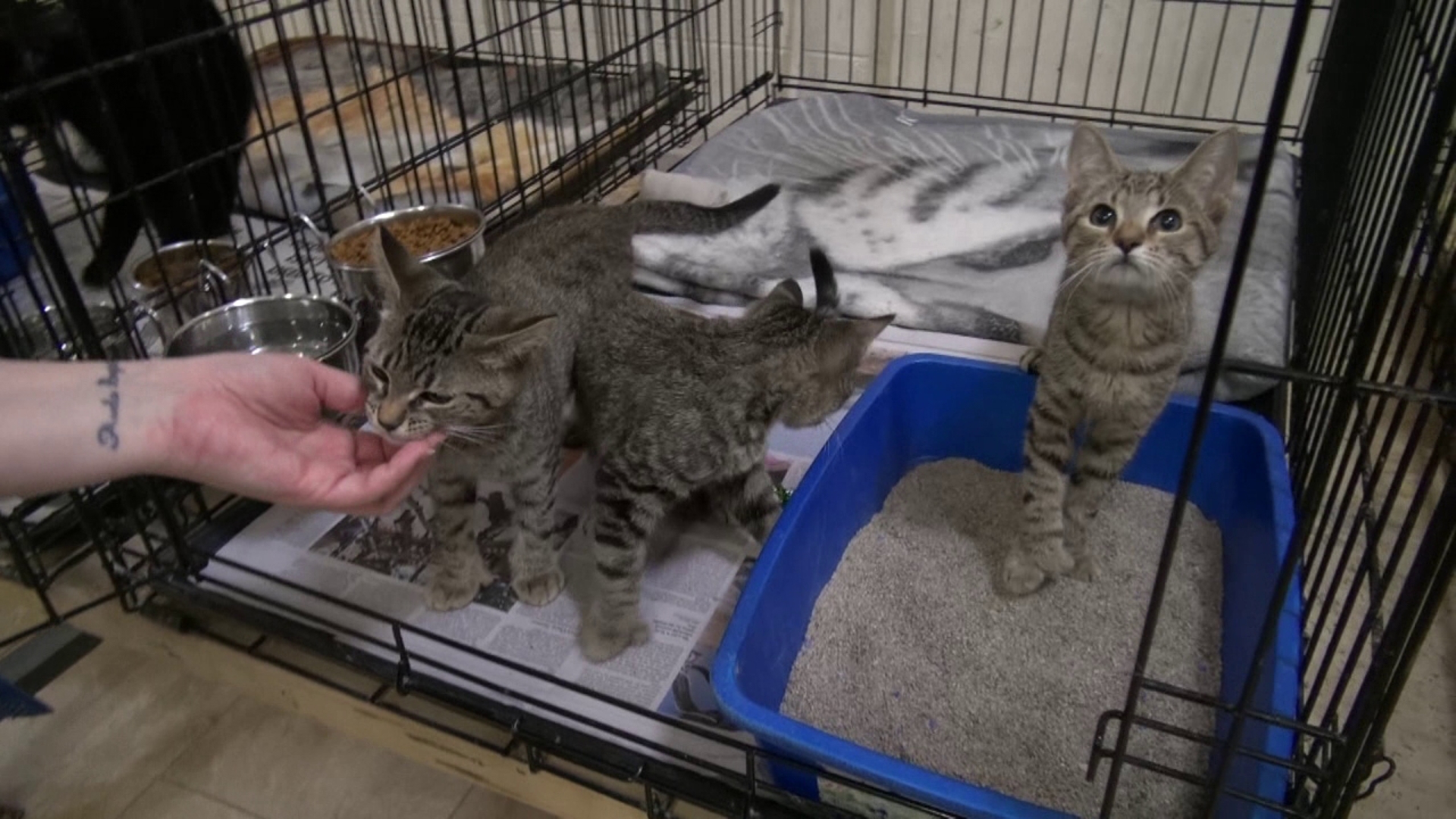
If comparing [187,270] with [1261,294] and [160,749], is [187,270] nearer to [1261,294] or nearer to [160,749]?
[160,749]

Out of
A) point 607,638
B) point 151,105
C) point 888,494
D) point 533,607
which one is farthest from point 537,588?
point 151,105

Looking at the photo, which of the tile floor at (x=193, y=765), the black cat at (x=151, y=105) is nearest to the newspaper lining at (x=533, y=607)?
the tile floor at (x=193, y=765)

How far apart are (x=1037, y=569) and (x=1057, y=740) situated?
0.80 feet

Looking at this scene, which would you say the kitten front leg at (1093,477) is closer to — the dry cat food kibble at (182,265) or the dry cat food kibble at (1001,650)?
the dry cat food kibble at (1001,650)

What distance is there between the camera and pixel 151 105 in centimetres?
164

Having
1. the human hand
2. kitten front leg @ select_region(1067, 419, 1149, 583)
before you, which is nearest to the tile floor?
the human hand

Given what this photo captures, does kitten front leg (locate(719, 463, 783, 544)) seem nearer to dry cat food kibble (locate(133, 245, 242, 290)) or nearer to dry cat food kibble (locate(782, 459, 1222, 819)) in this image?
dry cat food kibble (locate(782, 459, 1222, 819))

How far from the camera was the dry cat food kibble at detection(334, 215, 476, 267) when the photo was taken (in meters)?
1.69

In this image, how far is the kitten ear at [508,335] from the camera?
1044 millimetres

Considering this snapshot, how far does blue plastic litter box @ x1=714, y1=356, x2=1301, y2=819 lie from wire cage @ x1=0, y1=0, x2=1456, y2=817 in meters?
0.04

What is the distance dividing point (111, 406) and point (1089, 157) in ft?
3.65

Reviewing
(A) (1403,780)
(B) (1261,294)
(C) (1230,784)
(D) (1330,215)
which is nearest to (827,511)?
(C) (1230,784)

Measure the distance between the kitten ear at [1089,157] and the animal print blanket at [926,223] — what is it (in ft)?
1.40

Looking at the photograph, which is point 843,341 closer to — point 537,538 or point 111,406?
point 537,538
